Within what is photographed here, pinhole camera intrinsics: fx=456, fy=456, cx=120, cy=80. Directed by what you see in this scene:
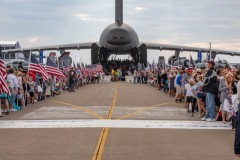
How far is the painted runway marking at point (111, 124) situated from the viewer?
13.4 meters

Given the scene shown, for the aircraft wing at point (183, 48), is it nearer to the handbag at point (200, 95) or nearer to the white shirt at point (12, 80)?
the white shirt at point (12, 80)

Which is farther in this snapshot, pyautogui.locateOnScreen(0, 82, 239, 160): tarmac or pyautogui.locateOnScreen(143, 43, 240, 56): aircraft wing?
pyautogui.locateOnScreen(143, 43, 240, 56): aircraft wing

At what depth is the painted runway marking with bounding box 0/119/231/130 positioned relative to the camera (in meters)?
13.4

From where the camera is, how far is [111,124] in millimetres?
13797

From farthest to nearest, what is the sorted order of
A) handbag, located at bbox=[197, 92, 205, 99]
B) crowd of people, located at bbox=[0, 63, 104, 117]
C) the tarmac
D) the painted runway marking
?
crowd of people, located at bbox=[0, 63, 104, 117] < handbag, located at bbox=[197, 92, 205, 99] < the painted runway marking < the tarmac

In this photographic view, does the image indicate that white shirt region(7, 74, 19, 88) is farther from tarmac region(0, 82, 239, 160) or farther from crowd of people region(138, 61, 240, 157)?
crowd of people region(138, 61, 240, 157)

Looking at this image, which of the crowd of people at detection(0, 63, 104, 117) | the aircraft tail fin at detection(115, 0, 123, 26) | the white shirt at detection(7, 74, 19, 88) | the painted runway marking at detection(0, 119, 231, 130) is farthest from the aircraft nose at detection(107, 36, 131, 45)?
the painted runway marking at detection(0, 119, 231, 130)

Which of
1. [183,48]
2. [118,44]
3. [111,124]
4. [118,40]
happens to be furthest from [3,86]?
[183,48]
